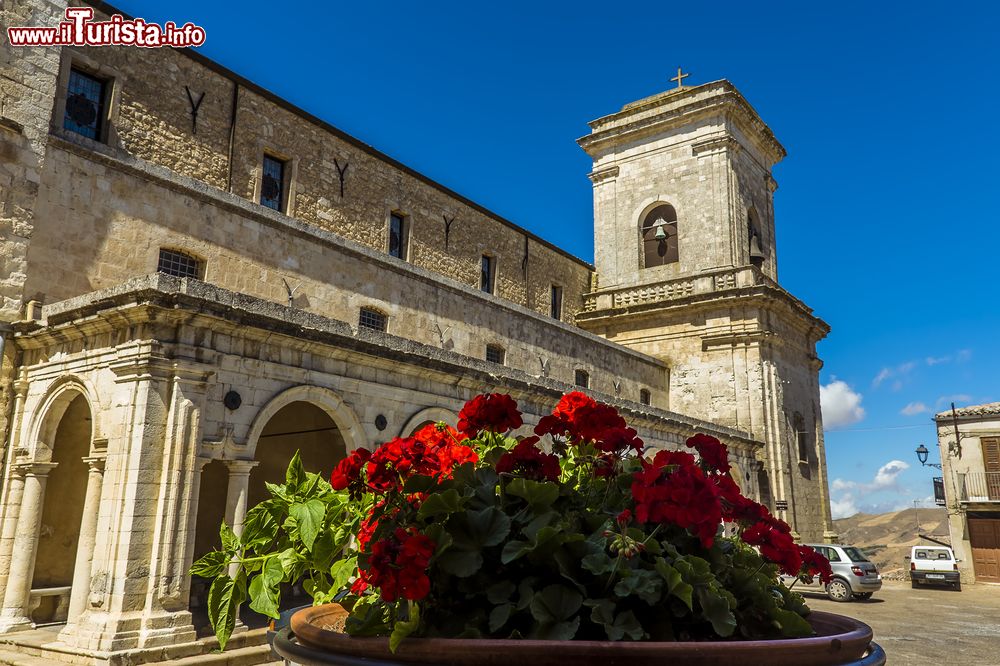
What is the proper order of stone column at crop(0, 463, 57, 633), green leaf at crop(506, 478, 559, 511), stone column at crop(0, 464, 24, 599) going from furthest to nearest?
stone column at crop(0, 464, 24, 599), stone column at crop(0, 463, 57, 633), green leaf at crop(506, 478, 559, 511)

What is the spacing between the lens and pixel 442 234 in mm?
21234

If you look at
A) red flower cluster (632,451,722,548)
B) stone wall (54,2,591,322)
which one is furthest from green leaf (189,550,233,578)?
stone wall (54,2,591,322)

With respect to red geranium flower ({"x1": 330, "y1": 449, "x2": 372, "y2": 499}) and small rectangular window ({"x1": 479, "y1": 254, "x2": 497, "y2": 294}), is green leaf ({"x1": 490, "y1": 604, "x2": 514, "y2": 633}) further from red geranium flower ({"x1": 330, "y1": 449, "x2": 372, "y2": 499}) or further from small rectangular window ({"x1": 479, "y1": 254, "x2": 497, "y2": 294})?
small rectangular window ({"x1": 479, "y1": 254, "x2": 497, "y2": 294})

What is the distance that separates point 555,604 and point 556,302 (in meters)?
24.7

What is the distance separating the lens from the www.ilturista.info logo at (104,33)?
11.5 metres

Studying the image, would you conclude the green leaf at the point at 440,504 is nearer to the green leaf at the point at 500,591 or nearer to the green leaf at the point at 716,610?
the green leaf at the point at 500,591

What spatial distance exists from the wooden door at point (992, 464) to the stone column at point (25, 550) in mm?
A: 28971

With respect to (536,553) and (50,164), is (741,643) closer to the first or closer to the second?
(536,553)

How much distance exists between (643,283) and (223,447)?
1990 cm

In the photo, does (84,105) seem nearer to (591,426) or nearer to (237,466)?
(237,466)

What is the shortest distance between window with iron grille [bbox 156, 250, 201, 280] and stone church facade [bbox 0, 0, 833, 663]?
1.5 inches

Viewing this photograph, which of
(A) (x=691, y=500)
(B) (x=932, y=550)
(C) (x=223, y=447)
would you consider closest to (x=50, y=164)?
(C) (x=223, y=447)

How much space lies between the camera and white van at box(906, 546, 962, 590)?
899 inches

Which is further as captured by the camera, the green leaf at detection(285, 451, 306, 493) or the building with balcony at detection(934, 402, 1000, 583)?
the building with balcony at detection(934, 402, 1000, 583)
